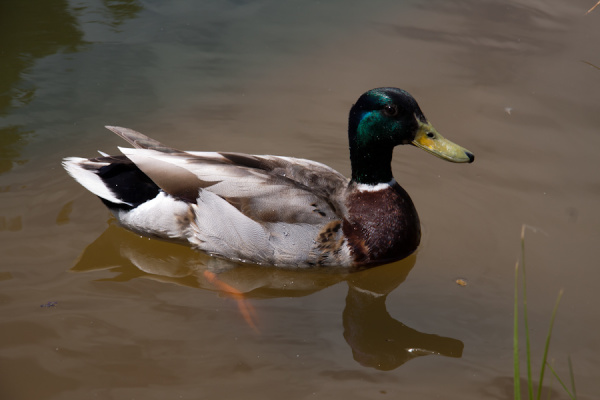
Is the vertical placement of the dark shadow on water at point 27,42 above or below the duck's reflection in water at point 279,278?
above

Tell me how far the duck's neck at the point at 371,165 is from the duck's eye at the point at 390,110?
287 millimetres

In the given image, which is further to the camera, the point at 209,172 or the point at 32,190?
the point at 32,190

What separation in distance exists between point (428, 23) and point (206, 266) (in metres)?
4.18

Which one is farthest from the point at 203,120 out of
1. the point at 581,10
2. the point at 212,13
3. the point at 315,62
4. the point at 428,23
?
the point at 581,10

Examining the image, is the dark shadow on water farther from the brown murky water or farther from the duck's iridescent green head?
the duck's iridescent green head

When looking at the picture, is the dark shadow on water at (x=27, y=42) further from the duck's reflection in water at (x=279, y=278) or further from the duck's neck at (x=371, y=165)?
the duck's neck at (x=371, y=165)

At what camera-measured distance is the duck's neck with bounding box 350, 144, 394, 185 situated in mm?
4934

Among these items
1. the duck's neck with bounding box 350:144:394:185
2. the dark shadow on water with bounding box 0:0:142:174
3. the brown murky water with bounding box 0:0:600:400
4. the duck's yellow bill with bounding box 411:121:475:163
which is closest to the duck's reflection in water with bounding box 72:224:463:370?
the brown murky water with bounding box 0:0:600:400

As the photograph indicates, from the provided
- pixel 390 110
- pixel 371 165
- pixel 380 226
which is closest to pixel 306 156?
pixel 371 165

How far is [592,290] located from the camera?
472 cm

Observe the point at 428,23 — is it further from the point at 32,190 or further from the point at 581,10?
the point at 32,190

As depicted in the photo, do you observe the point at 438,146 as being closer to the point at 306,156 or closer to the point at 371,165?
the point at 371,165

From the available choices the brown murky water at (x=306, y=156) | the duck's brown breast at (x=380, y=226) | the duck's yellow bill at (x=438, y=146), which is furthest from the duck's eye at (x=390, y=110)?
the brown murky water at (x=306, y=156)

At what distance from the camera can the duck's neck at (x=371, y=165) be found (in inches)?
194
